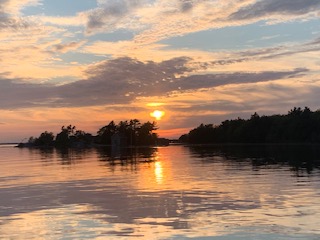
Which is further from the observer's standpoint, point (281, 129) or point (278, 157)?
point (281, 129)

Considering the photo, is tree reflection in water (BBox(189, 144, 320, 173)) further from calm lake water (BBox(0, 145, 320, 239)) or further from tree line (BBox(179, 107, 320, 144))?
tree line (BBox(179, 107, 320, 144))

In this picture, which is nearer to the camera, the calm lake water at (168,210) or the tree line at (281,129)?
the calm lake water at (168,210)

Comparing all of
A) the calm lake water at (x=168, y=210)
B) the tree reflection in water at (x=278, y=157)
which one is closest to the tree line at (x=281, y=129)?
the tree reflection in water at (x=278, y=157)

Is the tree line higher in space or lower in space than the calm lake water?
higher

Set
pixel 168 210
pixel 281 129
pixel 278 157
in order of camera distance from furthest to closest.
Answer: pixel 281 129 → pixel 278 157 → pixel 168 210

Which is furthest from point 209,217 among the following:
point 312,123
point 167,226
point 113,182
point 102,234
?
point 312,123

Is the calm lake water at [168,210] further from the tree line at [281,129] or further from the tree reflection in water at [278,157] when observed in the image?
the tree line at [281,129]

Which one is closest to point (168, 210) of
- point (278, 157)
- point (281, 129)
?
point (278, 157)

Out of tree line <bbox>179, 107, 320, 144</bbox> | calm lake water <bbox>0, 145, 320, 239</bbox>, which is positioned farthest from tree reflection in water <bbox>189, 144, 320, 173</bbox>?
tree line <bbox>179, 107, 320, 144</bbox>

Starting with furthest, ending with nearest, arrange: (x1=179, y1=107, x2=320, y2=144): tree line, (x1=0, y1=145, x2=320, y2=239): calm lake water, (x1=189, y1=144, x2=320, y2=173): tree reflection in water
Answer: (x1=179, y1=107, x2=320, y2=144): tree line → (x1=189, y1=144, x2=320, y2=173): tree reflection in water → (x1=0, y1=145, x2=320, y2=239): calm lake water

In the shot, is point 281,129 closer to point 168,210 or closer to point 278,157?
point 278,157

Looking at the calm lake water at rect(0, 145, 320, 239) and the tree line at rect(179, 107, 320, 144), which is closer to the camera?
the calm lake water at rect(0, 145, 320, 239)

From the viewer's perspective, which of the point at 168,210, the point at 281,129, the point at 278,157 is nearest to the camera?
the point at 168,210

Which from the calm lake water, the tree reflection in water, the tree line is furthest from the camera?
the tree line
